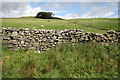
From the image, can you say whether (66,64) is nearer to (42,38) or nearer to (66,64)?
(66,64)

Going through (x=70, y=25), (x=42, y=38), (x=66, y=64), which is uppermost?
(x=70, y=25)

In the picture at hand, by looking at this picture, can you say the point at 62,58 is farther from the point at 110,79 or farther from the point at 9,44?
the point at 9,44

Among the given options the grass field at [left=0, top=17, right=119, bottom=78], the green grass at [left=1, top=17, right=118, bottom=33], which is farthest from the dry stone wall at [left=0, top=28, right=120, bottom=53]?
the green grass at [left=1, top=17, right=118, bottom=33]

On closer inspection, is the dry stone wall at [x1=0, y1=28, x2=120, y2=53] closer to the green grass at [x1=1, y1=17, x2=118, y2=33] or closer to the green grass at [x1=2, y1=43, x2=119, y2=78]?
the green grass at [x1=2, y1=43, x2=119, y2=78]

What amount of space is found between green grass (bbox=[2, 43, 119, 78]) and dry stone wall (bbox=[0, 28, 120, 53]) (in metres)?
1.02

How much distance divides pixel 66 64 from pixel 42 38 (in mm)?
3992

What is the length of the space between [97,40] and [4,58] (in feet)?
20.4

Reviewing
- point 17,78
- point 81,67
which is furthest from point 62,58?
point 17,78

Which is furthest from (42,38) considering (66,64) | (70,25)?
(70,25)

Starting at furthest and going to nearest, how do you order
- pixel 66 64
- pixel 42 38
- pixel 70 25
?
pixel 70 25 < pixel 42 38 < pixel 66 64

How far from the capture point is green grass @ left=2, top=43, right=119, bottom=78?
7.54 metres

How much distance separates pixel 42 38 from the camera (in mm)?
11586

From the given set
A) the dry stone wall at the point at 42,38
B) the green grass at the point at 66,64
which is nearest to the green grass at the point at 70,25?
the dry stone wall at the point at 42,38

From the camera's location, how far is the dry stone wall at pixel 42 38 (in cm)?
→ 1094
